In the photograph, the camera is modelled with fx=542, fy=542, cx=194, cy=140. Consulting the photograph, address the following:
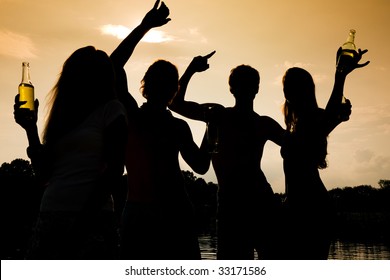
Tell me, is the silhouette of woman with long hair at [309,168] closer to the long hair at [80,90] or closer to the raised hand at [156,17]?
the raised hand at [156,17]

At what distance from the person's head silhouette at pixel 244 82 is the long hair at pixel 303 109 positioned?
0.27 metres


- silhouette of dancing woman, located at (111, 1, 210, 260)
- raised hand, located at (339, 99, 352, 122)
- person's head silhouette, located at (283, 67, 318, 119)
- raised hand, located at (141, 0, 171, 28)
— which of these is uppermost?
raised hand, located at (141, 0, 171, 28)

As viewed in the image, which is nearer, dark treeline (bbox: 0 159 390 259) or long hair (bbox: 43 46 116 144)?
long hair (bbox: 43 46 116 144)

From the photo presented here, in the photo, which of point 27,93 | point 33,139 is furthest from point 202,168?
point 27,93

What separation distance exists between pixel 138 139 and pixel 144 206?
0.49 m

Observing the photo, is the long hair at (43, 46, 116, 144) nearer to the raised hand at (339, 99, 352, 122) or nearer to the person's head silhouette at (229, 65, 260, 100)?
the person's head silhouette at (229, 65, 260, 100)

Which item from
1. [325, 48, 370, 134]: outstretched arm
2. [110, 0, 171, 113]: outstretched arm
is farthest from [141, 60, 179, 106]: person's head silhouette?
[325, 48, 370, 134]: outstretched arm

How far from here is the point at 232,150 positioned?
4672mm

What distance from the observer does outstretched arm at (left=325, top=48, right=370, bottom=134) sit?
426 centimetres

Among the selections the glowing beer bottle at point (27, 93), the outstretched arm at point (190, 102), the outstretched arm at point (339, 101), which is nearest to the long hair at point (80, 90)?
the glowing beer bottle at point (27, 93)

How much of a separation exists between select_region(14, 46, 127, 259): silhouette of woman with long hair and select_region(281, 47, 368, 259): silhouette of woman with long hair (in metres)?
1.80

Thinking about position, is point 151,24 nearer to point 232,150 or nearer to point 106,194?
point 232,150

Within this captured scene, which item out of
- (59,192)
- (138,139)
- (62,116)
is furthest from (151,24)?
(59,192)

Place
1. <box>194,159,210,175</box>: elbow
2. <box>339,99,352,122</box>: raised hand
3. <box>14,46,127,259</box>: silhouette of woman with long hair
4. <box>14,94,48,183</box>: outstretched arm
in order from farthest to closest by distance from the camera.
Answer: <box>339,99,352,122</box>: raised hand → <box>194,159,210,175</box>: elbow → <box>14,94,48,183</box>: outstretched arm → <box>14,46,127,259</box>: silhouette of woman with long hair
